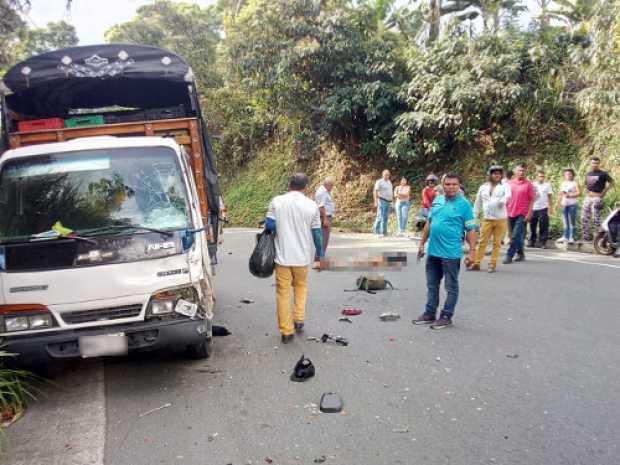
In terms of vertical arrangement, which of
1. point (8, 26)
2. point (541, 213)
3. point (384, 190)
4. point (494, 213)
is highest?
point (8, 26)

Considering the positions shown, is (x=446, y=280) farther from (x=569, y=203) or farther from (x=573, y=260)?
(x=569, y=203)

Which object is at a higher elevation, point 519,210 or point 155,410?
point 519,210

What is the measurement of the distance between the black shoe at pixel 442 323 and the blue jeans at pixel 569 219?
22.0 feet

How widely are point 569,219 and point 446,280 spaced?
22.2ft

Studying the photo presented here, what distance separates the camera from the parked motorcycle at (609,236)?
1014 centimetres

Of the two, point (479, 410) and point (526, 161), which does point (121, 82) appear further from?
point (526, 161)

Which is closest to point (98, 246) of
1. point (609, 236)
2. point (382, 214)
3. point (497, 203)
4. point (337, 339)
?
point (337, 339)

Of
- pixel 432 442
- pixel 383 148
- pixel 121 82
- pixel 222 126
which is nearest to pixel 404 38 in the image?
pixel 383 148

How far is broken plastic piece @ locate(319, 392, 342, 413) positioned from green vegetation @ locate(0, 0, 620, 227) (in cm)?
1035

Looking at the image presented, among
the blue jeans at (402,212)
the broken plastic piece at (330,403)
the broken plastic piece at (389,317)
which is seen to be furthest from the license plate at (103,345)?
the blue jeans at (402,212)

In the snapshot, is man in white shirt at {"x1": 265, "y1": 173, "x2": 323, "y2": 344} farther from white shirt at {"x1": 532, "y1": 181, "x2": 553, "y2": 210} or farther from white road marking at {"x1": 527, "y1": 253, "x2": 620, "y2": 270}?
white shirt at {"x1": 532, "y1": 181, "x2": 553, "y2": 210}

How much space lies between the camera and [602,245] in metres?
10.6

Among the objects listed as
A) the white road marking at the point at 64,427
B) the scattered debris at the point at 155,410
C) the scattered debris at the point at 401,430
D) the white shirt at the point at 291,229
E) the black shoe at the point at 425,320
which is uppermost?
the white shirt at the point at 291,229

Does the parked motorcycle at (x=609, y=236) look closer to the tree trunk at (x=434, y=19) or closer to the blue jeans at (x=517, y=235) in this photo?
the blue jeans at (x=517, y=235)
